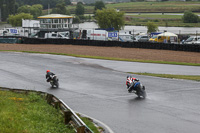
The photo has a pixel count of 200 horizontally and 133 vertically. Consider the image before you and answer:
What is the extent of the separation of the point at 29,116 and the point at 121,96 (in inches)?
227

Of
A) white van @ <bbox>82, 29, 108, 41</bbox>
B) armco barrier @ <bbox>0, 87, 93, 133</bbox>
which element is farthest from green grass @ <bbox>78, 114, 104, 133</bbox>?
white van @ <bbox>82, 29, 108, 41</bbox>

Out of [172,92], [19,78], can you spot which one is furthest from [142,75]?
[19,78]

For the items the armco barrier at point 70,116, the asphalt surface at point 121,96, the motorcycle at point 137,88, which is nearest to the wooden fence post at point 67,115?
the armco barrier at point 70,116

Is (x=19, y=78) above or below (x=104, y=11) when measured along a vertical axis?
below

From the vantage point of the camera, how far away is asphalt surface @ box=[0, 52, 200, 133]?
10.7 m

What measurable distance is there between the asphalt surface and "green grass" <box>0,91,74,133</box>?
1530mm

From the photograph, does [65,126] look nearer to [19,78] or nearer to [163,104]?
[163,104]

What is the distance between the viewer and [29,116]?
10539 millimetres

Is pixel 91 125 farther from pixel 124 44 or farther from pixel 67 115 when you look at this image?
pixel 124 44

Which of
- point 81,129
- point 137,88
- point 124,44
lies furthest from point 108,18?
point 81,129

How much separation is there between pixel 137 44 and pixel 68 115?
33.4 metres

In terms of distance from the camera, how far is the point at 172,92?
16.0 metres

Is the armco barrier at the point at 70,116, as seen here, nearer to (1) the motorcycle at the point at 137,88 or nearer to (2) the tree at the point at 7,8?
(1) the motorcycle at the point at 137,88

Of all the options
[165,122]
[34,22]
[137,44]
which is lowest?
[165,122]
